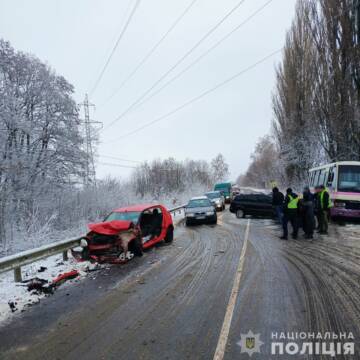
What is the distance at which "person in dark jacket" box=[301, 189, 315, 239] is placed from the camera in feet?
35.9

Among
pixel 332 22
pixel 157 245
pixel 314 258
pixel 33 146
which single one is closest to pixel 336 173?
pixel 314 258

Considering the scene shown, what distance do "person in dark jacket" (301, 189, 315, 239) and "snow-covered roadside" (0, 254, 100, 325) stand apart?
7389mm

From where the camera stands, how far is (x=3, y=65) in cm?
2078

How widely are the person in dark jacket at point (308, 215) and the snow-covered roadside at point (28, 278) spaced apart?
7.39 metres

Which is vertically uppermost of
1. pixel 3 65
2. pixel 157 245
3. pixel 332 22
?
pixel 332 22

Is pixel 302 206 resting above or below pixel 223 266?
above

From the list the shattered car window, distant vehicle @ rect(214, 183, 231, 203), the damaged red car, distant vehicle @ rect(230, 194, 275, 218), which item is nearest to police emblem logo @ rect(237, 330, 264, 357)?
the damaged red car

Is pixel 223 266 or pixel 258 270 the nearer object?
pixel 258 270

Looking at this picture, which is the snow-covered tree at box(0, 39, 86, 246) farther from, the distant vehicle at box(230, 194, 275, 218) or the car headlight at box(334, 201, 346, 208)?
the car headlight at box(334, 201, 346, 208)

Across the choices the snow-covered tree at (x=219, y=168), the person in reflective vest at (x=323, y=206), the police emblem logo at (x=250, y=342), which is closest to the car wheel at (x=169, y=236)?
the person in reflective vest at (x=323, y=206)

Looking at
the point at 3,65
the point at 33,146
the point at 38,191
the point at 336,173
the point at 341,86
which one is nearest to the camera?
the point at 336,173

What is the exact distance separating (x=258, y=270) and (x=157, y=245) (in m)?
4.83

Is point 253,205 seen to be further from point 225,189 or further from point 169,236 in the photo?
point 225,189

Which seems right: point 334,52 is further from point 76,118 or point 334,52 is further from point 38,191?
point 38,191
